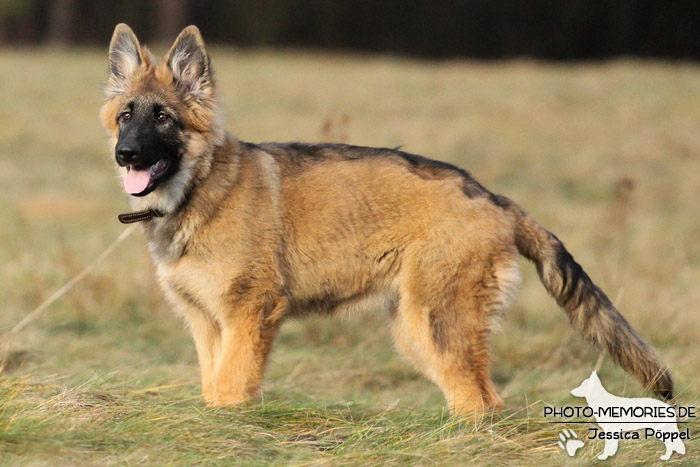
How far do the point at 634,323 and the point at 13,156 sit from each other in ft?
38.4

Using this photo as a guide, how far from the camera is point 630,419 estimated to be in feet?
13.5

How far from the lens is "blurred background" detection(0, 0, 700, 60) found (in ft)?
82.7

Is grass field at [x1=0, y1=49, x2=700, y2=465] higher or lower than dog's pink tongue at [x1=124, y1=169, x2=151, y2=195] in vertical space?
lower

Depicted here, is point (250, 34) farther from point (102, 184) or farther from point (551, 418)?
point (551, 418)

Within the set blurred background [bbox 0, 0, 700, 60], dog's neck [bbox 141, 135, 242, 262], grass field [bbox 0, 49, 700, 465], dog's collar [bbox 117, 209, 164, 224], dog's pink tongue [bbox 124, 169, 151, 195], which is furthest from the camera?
blurred background [bbox 0, 0, 700, 60]

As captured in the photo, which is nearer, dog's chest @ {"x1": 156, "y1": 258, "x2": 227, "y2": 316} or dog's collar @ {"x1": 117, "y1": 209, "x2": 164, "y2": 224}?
dog's chest @ {"x1": 156, "y1": 258, "x2": 227, "y2": 316}

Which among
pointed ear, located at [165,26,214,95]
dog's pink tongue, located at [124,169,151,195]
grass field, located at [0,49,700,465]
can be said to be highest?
pointed ear, located at [165,26,214,95]

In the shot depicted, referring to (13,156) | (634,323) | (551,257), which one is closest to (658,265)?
(634,323)

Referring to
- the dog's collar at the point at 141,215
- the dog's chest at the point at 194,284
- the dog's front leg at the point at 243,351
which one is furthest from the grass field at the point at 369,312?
the dog's collar at the point at 141,215

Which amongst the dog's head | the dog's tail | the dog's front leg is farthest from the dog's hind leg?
the dog's head

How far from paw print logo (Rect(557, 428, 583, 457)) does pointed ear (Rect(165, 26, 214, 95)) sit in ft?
9.09

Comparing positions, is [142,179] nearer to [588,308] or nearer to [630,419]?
[588,308]

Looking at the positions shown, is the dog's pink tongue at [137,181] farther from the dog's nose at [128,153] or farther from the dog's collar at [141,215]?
the dog's collar at [141,215]

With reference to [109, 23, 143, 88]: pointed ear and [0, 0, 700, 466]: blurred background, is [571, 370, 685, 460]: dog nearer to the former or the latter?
[0, 0, 700, 466]: blurred background
